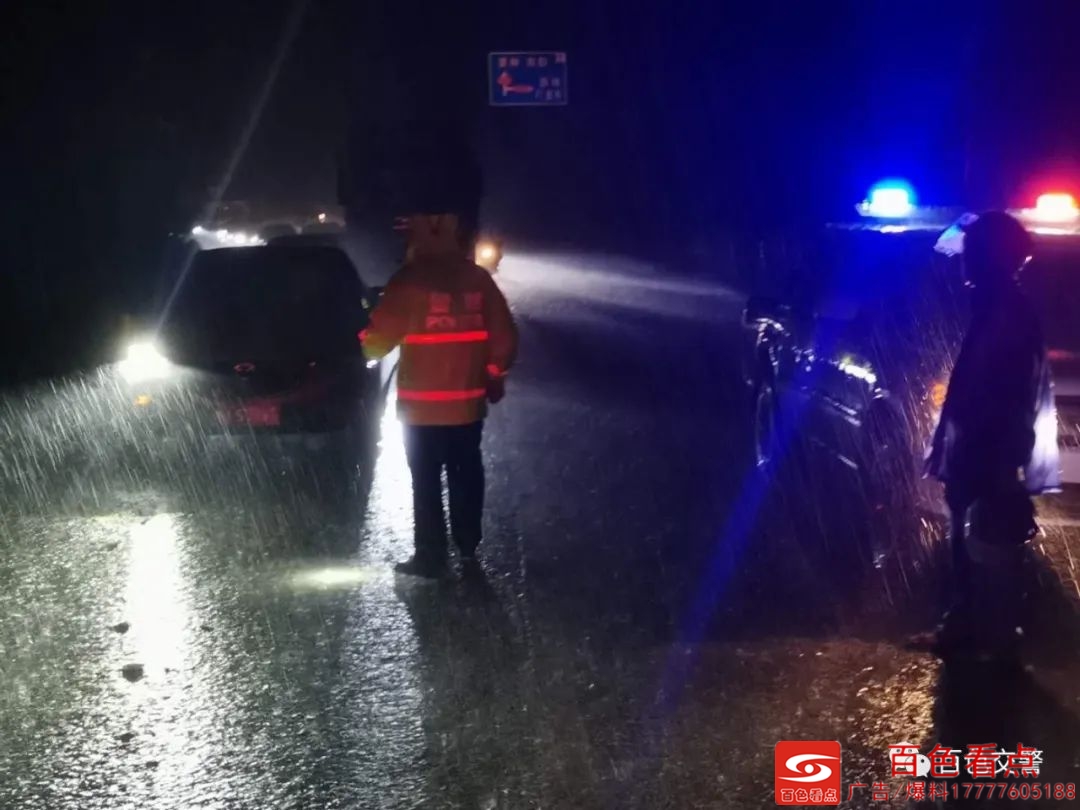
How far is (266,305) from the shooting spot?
905 cm

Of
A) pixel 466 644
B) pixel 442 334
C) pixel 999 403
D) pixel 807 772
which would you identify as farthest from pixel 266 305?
pixel 807 772

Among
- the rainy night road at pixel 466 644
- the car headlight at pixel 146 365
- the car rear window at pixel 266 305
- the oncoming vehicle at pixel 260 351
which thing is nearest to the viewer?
the rainy night road at pixel 466 644

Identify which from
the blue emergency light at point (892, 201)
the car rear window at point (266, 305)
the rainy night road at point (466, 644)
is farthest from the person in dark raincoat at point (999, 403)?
the car rear window at point (266, 305)

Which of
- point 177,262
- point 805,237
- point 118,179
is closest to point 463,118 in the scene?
point 118,179

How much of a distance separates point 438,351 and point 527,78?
2202 centimetres

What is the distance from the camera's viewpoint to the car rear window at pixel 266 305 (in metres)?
8.80

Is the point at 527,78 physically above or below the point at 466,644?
above

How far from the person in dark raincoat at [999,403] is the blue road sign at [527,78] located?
22.7 metres

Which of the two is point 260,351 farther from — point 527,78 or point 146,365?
point 527,78

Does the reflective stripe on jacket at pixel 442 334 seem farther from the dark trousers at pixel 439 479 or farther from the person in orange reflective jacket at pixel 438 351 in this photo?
the dark trousers at pixel 439 479

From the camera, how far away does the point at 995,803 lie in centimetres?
412

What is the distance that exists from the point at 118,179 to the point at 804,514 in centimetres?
1801

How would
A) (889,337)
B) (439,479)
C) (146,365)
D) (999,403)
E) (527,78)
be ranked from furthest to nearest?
(527,78), (146,365), (439,479), (889,337), (999,403)

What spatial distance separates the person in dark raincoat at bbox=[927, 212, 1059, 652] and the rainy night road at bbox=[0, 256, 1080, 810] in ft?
2.31
